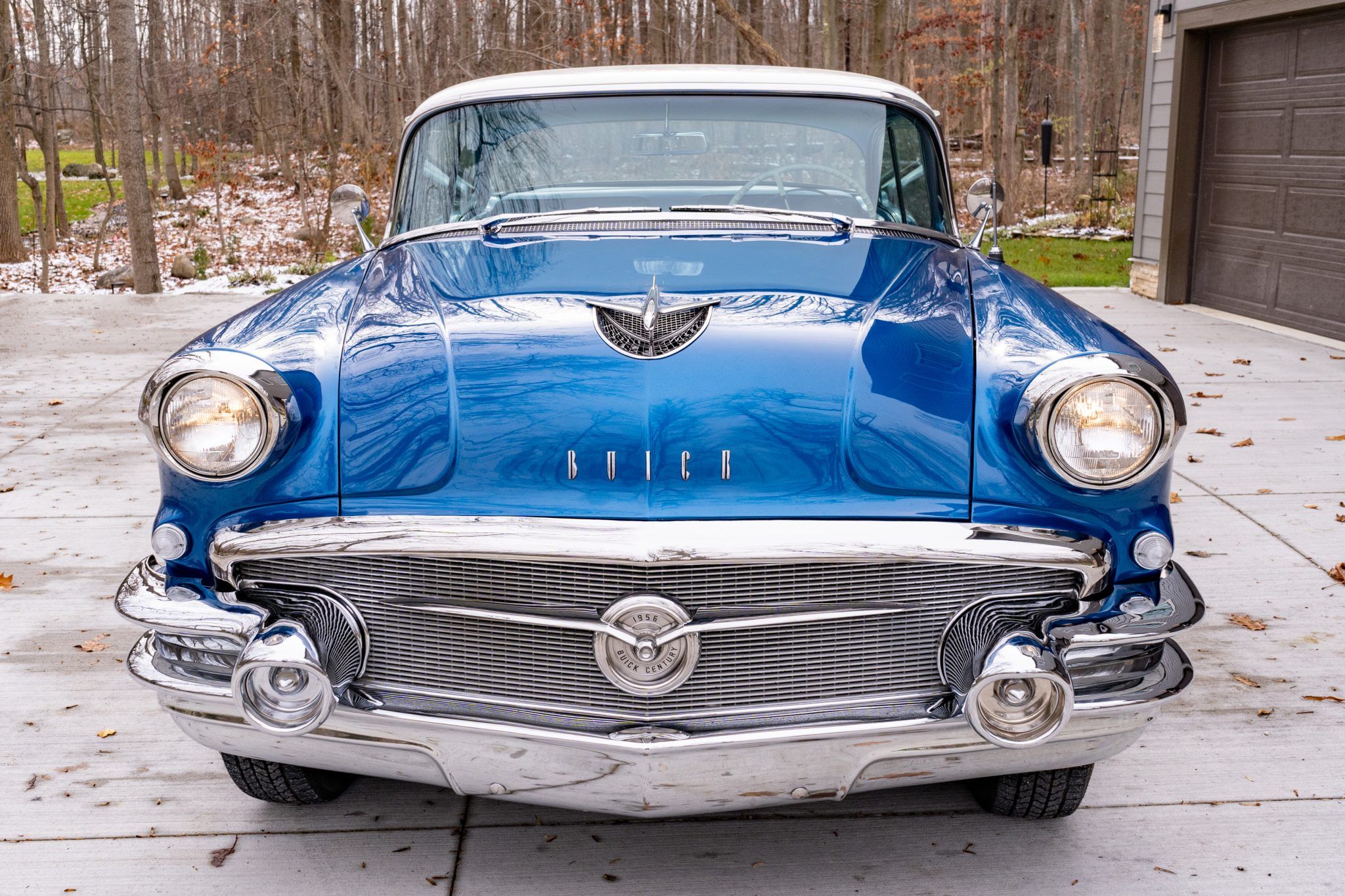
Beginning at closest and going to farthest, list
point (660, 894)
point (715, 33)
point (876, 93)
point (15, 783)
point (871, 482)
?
point (871, 482), point (660, 894), point (15, 783), point (876, 93), point (715, 33)

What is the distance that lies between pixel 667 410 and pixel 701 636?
40cm

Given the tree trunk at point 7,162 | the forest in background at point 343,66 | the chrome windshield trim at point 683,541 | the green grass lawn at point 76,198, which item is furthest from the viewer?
the green grass lawn at point 76,198

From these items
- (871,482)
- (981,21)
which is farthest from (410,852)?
(981,21)

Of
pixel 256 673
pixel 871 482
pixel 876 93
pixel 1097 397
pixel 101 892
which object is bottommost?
pixel 101 892

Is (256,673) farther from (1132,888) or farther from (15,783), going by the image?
(1132,888)

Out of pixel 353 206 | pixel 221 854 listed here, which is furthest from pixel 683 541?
pixel 353 206

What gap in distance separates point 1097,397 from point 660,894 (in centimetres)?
128

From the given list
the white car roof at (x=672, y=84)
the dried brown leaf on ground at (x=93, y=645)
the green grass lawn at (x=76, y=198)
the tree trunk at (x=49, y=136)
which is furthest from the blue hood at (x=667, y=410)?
the green grass lawn at (x=76, y=198)

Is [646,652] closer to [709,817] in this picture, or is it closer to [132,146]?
[709,817]

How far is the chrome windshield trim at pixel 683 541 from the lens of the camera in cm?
198

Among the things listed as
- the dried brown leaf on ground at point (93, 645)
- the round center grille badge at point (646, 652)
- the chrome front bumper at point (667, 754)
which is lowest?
the dried brown leaf on ground at point (93, 645)

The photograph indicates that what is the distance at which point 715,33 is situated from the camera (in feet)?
100

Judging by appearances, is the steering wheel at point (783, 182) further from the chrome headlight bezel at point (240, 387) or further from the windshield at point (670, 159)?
the chrome headlight bezel at point (240, 387)

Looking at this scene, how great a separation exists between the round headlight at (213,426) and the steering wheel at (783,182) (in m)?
1.59
